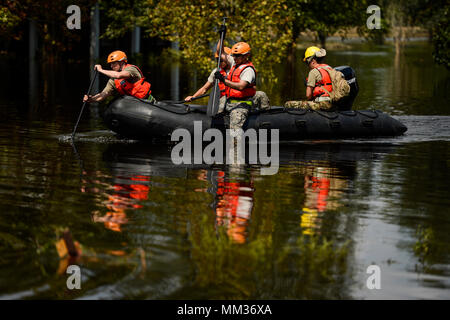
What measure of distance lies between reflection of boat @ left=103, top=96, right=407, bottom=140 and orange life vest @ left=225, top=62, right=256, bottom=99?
37cm

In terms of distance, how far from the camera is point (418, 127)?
1995 cm

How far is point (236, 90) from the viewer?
16.4 m

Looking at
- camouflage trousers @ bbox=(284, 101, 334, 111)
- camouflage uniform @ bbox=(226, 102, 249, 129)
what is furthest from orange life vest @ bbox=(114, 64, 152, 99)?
camouflage trousers @ bbox=(284, 101, 334, 111)

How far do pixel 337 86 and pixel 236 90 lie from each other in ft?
7.43

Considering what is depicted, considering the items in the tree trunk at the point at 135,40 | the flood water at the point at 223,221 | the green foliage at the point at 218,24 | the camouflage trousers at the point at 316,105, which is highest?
the tree trunk at the point at 135,40

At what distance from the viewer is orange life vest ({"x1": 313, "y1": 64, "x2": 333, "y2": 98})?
1741 centimetres

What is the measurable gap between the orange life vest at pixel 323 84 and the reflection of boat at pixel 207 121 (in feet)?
1.65

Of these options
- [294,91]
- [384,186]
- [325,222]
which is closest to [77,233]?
[325,222]

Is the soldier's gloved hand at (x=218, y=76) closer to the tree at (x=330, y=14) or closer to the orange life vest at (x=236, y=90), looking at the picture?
the orange life vest at (x=236, y=90)

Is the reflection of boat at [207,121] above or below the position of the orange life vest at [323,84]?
below

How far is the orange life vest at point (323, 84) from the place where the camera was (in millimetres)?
17406
